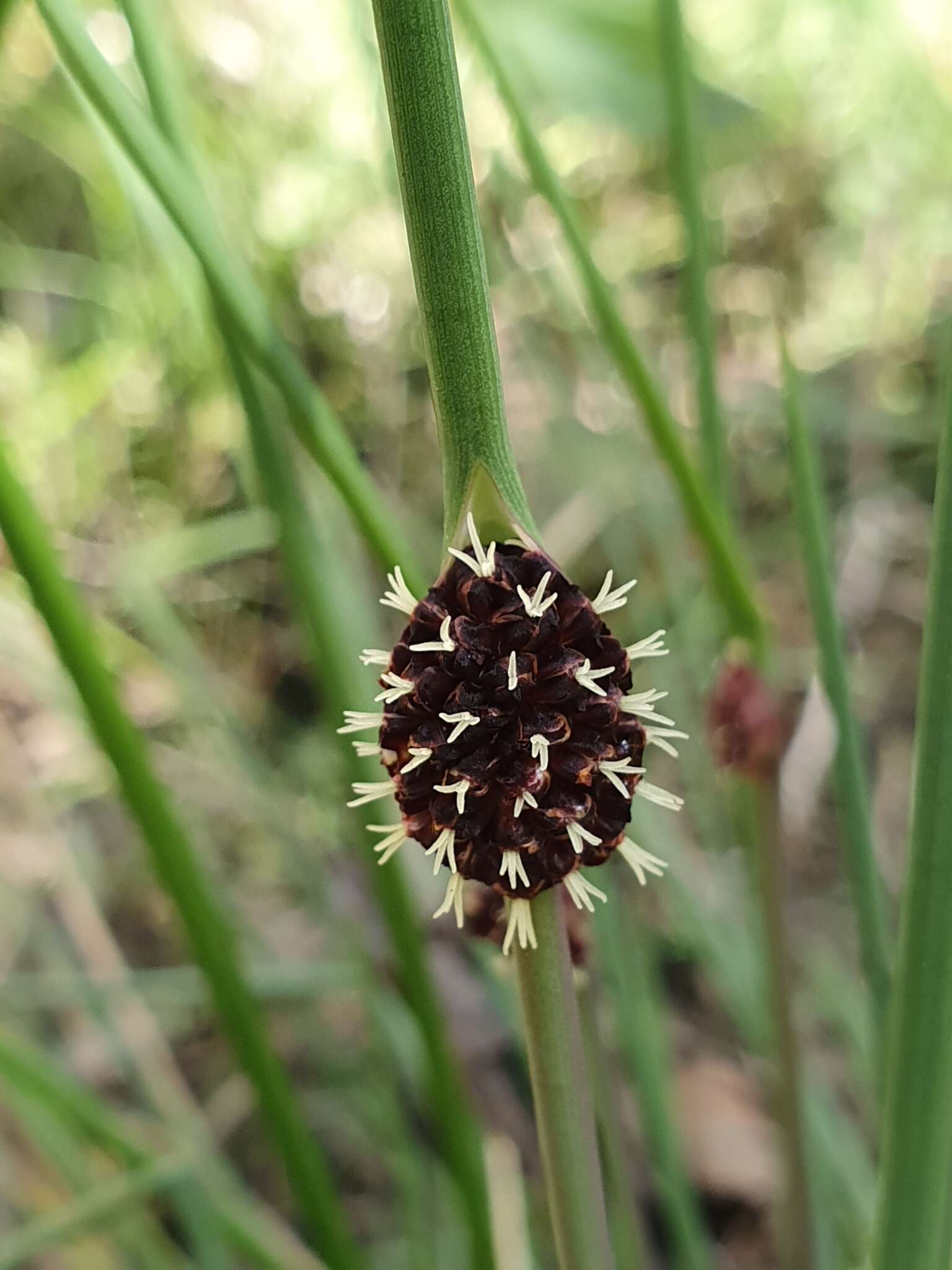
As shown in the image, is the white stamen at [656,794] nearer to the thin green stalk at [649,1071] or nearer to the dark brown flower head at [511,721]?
the dark brown flower head at [511,721]

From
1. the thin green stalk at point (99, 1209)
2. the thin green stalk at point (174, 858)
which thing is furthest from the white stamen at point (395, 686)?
the thin green stalk at point (99, 1209)

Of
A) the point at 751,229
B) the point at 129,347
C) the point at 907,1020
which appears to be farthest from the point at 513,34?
the point at 907,1020

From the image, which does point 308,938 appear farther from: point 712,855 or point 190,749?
point 712,855

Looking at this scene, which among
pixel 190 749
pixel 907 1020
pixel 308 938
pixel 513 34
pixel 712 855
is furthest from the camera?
pixel 190 749

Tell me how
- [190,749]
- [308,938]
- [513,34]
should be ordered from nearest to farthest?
[513,34]
[308,938]
[190,749]

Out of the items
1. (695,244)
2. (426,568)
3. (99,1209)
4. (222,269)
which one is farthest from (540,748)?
(426,568)

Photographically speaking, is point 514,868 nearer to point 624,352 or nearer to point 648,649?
point 648,649

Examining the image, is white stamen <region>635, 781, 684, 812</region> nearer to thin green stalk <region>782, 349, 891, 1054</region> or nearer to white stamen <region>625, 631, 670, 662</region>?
white stamen <region>625, 631, 670, 662</region>
